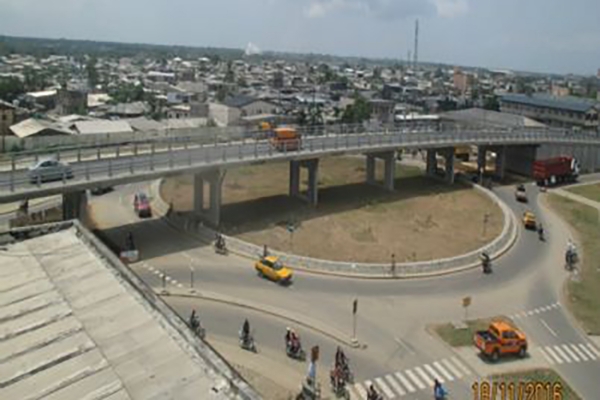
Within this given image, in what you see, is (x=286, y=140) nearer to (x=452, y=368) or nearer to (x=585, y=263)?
(x=585, y=263)

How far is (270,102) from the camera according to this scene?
114 m

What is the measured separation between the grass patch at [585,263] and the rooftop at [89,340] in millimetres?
23580

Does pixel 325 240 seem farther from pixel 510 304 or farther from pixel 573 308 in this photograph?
pixel 573 308

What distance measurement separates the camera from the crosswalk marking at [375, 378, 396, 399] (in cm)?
2372

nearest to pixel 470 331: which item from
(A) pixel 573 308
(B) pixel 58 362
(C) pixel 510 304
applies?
(C) pixel 510 304

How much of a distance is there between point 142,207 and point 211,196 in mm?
6009

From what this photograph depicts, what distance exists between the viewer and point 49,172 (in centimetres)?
3503

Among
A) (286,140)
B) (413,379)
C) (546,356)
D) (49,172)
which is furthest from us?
(286,140)

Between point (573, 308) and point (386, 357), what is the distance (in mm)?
12625

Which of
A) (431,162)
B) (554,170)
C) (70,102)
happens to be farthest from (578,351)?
(70,102)

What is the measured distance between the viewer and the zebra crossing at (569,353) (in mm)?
27281

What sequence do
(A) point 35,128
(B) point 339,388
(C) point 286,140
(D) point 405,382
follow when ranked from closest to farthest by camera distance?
(B) point 339,388, (D) point 405,382, (C) point 286,140, (A) point 35,128

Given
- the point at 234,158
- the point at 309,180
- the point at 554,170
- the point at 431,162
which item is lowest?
the point at 309,180

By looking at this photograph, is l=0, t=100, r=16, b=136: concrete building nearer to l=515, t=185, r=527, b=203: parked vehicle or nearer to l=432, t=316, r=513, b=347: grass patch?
l=515, t=185, r=527, b=203: parked vehicle
